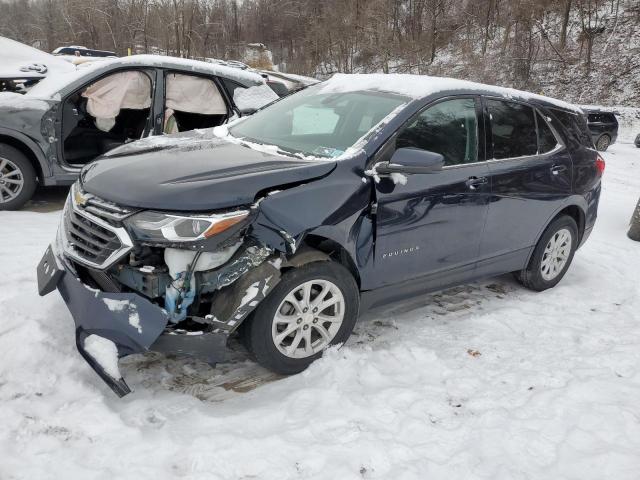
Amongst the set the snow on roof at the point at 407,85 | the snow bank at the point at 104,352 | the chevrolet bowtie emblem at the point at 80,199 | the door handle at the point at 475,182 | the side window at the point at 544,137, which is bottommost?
the snow bank at the point at 104,352

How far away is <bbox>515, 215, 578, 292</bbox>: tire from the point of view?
4.58 metres

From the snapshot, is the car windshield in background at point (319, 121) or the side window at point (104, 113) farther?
the side window at point (104, 113)

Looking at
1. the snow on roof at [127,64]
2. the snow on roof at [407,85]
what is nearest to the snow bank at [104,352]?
the snow on roof at [407,85]

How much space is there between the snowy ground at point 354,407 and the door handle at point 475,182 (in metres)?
1.03

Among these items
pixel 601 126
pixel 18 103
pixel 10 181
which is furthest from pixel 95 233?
pixel 601 126

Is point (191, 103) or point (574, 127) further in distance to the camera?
point (191, 103)

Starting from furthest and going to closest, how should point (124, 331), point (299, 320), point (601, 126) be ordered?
point (601, 126) → point (299, 320) → point (124, 331)

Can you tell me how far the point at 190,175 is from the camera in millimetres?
2820

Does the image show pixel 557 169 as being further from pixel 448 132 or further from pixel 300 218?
pixel 300 218

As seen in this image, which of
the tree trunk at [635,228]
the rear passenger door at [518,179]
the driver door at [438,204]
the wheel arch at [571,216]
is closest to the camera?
the driver door at [438,204]

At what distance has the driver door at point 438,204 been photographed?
131 inches

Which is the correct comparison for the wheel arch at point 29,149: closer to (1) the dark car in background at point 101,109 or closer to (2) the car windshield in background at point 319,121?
(1) the dark car in background at point 101,109

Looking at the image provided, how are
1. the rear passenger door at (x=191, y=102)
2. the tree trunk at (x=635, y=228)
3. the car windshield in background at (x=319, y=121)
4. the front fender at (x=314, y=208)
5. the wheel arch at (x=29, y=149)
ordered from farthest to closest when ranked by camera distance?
the tree trunk at (x=635, y=228) < the rear passenger door at (x=191, y=102) < the wheel arch at (x=29, y=149) < the car windshield in background at (x=319, y=121) < the front fender at (x=314, y=208)

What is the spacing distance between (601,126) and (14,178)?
17.6 m
